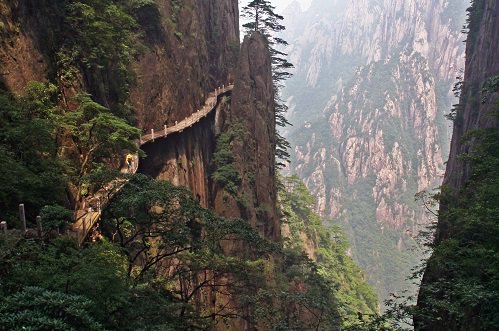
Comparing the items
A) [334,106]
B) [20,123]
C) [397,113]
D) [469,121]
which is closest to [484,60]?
[469,121]

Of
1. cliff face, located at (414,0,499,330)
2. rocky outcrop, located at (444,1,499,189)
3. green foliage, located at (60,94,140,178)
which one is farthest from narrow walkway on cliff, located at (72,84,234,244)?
rocky outcrop, located at (444,1,499,189)

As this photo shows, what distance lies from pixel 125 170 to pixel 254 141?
1418cm

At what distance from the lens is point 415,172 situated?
142m

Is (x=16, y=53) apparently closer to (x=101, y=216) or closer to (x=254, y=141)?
(x=101, y=216)

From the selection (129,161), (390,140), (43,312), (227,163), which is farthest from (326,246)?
(390,140)

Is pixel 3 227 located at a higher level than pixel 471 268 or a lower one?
higher

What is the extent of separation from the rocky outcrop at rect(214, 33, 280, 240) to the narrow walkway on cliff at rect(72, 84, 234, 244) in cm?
203

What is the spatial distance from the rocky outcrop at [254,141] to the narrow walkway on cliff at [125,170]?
6.64ft

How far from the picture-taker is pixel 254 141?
32.5 metres

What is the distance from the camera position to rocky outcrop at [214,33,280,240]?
3005 centimetres

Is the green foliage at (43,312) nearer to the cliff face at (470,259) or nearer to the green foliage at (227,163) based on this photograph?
the cliff face at (470,259)

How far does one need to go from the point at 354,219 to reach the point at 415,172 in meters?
26.5

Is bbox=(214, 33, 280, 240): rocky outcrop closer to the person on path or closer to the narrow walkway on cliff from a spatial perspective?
the narrow walkway on cliff

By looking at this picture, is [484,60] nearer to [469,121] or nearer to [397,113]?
→ [469,121]
